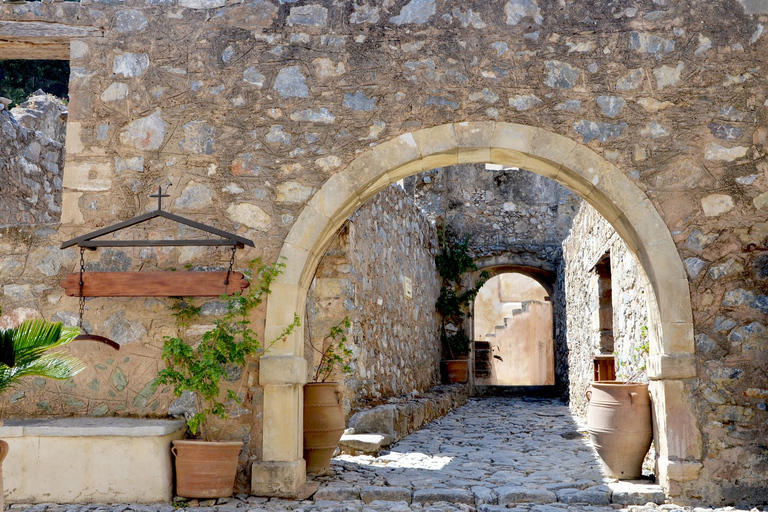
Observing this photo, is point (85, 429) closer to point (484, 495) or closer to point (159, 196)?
point (159, 196)

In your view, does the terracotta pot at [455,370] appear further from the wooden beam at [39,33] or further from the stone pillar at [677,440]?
the wooden beam at [39,33]

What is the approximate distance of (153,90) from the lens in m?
4.65

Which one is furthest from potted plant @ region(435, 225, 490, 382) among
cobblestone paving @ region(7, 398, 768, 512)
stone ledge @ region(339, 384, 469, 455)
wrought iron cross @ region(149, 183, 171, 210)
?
wrought iron cross @ region(149, 183, 171, 210)

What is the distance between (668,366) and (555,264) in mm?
8351

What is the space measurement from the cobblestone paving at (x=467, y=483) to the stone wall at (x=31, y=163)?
12.9ft

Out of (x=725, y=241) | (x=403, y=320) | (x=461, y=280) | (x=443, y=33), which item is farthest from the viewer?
(x=461, y=280)

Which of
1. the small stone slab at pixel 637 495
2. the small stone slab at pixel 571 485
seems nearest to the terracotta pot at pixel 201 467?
the small stone slab at pixel 571 485

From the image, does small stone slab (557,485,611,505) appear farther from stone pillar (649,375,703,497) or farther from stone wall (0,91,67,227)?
stone wall (0,91,67,227)

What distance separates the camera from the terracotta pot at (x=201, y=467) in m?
4.05

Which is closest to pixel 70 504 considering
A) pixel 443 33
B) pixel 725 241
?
pixel 443 33

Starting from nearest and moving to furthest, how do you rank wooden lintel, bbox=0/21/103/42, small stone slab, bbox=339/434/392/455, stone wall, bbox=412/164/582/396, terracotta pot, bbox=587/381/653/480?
terracotta pot, bbox=587/381/653/480
wooden lintel, bbox=0/21/103/42
small stone slab, bbox=339/434/392/455
stone wall, bbox=412/164/582/396

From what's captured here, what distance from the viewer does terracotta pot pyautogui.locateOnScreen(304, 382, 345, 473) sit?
4730 mm

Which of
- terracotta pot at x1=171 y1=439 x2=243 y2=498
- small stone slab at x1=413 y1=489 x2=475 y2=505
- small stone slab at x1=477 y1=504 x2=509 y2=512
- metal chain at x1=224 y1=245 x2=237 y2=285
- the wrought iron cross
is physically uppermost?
the wrought iron cross

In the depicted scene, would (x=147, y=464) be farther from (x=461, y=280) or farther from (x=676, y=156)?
(x=461, y=280)
